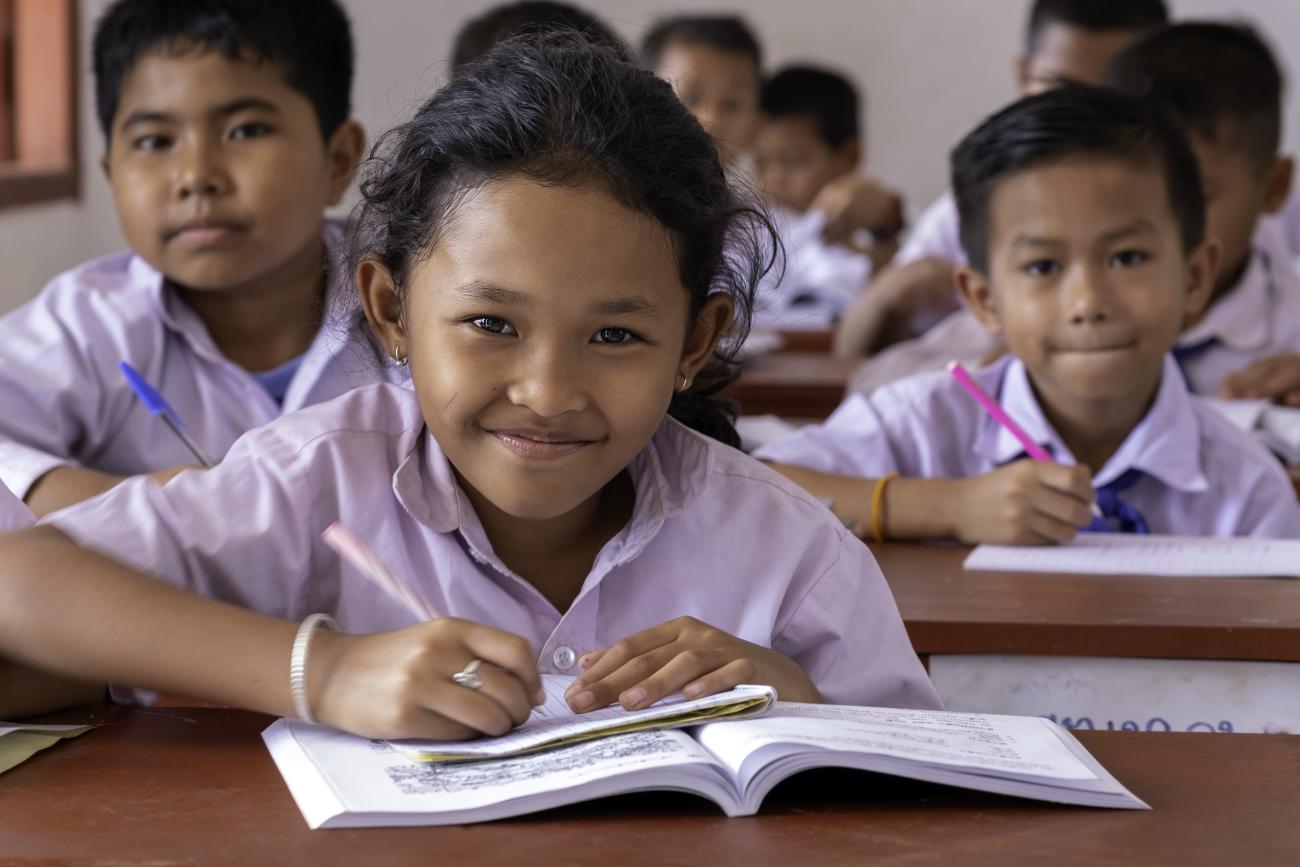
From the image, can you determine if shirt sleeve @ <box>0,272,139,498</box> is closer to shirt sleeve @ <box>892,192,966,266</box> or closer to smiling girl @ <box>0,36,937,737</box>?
smiling girl @ <box>0,36,937,737</box>

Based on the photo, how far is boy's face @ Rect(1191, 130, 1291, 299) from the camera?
8.49 ft

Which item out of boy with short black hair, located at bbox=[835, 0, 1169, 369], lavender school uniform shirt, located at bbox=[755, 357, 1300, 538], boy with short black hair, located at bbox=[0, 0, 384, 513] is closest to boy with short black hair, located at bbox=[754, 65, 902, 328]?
boy with short black hair, located at bbox=[835, 0, 1169, 369]

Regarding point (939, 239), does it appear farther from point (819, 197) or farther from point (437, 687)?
point (437, 687)

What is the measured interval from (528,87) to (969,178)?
1.07 meters

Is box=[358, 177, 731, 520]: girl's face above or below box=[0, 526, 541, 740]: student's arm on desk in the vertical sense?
above

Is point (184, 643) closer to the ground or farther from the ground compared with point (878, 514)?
farther from the ground

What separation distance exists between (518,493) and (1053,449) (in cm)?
102

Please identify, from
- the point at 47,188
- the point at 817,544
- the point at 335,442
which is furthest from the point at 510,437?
the point at 47,188

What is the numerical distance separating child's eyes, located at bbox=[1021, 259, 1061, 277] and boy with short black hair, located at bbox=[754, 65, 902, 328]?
171 cm

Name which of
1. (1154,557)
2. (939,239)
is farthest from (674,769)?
(939,239)

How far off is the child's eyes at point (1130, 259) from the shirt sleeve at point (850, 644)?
2.88ft

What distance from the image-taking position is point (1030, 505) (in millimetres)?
1736

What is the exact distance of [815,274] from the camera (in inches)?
197

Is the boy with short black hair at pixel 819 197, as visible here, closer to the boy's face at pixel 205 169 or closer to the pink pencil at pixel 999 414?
the pink pencil at pixel 999 414
